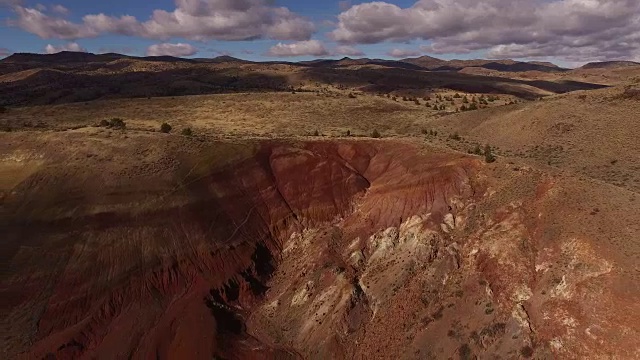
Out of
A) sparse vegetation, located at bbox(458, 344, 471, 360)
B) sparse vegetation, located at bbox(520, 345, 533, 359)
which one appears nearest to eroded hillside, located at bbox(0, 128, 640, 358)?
sparse vegetation, located at bbox(458, 344, 471, 360)

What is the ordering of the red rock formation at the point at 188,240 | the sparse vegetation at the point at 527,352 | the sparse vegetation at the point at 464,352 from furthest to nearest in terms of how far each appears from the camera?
the red rock formation at the point at 188,240 → the sparse vegetation at the point at 464,352 → the sparse vegetation at the point at 527,352

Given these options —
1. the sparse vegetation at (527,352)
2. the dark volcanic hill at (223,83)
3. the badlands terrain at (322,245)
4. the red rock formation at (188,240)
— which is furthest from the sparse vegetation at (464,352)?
the dark volcanic hill at (223,83)

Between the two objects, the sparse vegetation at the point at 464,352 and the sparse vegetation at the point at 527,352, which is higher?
the sparse vegetation at the point at 527,352

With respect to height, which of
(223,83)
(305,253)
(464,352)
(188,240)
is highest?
(223,83)

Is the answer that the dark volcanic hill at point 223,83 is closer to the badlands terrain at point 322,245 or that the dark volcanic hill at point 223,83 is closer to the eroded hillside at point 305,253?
the badlands terrain at point 322,245

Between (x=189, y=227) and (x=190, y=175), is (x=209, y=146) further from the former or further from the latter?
(x=189, y=227)

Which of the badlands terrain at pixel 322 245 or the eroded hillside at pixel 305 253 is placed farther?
the badlands terrain at pixel 322 245

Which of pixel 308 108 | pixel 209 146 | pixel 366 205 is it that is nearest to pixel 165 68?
pixel 308 108

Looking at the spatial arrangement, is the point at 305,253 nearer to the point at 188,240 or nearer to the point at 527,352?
the point at 188,240

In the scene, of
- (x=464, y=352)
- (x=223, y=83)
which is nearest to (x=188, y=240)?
(x=464, y=352)
